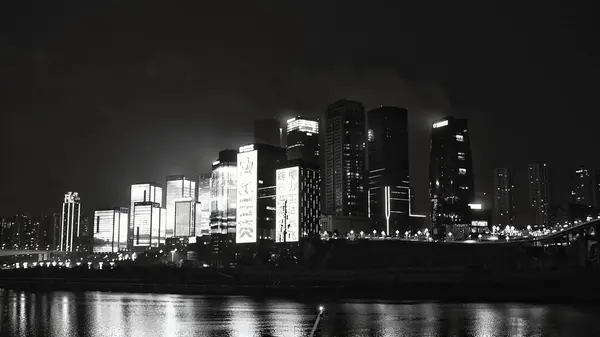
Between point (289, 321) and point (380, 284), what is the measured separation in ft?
206

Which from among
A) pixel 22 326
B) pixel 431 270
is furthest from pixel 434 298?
pixel 22 326

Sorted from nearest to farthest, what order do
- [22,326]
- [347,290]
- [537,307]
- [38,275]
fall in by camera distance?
1. [22,326]
2. [537,307]
3. [347,290]
4. [38,275]

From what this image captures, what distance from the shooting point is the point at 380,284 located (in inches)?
4727

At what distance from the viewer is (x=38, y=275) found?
190500 millimetres

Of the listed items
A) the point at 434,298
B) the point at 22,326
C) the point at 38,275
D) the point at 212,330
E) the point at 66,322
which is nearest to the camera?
the point at 212,330

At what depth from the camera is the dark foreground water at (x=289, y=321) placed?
171 ft

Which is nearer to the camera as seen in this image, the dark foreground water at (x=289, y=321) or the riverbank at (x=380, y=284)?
the dark foreground water at (x=289, y=321)

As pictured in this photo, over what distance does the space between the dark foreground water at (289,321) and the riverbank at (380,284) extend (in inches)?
876

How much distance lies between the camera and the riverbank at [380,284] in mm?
105562

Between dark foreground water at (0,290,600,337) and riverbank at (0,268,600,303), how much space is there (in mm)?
22250

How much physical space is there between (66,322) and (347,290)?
63.0 metres

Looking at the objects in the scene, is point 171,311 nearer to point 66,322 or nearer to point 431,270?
point 66,322

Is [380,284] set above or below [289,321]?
below

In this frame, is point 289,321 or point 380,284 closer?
point 289,321
